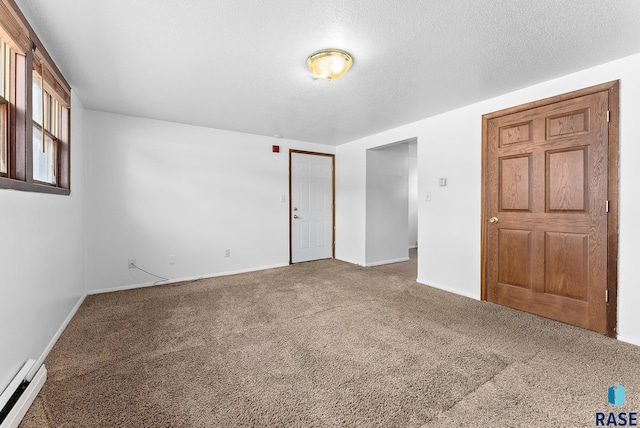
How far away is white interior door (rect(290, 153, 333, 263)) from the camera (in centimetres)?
510

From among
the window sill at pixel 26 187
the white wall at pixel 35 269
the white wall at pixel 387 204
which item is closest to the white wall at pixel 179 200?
the white wall at pixel 35 269

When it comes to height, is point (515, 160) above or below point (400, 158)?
below

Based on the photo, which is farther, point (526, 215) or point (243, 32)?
point (526, 215)

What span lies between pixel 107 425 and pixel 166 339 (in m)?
0.92

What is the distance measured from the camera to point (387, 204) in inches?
203

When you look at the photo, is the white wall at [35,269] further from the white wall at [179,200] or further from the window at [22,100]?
the white wall at [179,200]

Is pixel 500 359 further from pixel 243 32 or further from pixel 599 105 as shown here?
pixel 243 32

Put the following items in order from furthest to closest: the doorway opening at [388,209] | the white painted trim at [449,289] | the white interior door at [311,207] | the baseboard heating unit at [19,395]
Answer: the white interior door at [311,207]
the doorway opening at [388,209]
the white painted trim at [449,289]
the baseboard heating unit at [19,395]

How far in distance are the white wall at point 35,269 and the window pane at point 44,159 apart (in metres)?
0.20

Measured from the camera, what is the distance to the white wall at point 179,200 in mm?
3557

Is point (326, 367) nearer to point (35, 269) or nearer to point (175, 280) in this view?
point (35, 269)

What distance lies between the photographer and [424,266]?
12.7 ft

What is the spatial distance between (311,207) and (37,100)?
12.5ft

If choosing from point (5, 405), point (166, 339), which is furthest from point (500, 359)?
point (5, 405)
